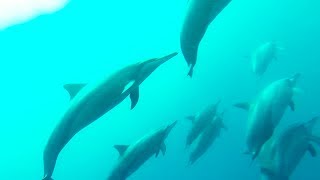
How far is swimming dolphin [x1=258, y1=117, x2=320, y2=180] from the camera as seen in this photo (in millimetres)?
6254

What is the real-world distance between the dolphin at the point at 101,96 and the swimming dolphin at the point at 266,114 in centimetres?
138

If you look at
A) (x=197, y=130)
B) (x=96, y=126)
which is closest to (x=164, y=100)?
(x=96, y=126)

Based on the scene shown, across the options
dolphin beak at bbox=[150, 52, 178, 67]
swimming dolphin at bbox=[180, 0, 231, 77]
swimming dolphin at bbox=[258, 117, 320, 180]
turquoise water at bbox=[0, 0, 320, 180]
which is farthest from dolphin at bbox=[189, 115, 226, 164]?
turquoise water at bbox=[0, 0, 320, 180]

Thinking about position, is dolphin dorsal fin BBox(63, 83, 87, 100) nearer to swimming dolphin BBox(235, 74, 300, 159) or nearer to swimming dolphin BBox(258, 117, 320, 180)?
swimming dolphin BBox(235, 74, 300, 159)

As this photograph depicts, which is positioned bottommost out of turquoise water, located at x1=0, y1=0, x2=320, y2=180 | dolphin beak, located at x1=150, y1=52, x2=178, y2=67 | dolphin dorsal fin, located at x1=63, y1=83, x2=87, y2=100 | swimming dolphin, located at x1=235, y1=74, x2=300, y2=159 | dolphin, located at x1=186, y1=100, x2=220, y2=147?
turquoise water, located at x1=0, y1=0, x2=320, y2=180

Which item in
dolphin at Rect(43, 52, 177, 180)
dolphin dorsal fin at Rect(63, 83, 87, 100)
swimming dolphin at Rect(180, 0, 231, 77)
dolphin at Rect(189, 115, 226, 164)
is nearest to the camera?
swimming dolphin at Rect(180, 0, 231, 77)

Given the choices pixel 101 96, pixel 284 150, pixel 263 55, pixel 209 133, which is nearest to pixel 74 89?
pixel 101 96

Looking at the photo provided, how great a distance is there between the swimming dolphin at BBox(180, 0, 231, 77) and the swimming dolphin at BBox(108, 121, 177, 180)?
10.2 feet

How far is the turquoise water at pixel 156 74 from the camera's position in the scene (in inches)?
1318

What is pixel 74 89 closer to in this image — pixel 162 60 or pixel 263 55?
pixel 162 60

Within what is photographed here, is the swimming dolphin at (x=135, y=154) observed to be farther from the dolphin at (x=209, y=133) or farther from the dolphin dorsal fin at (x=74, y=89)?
the dolphin at (x=209, y=133)

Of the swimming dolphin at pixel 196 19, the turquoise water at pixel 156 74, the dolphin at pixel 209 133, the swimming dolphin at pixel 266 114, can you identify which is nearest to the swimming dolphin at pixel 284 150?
the swimming dolphin at pixel 266 114

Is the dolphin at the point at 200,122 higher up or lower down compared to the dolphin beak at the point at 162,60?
lower down

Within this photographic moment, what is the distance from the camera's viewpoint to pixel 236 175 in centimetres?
3084
